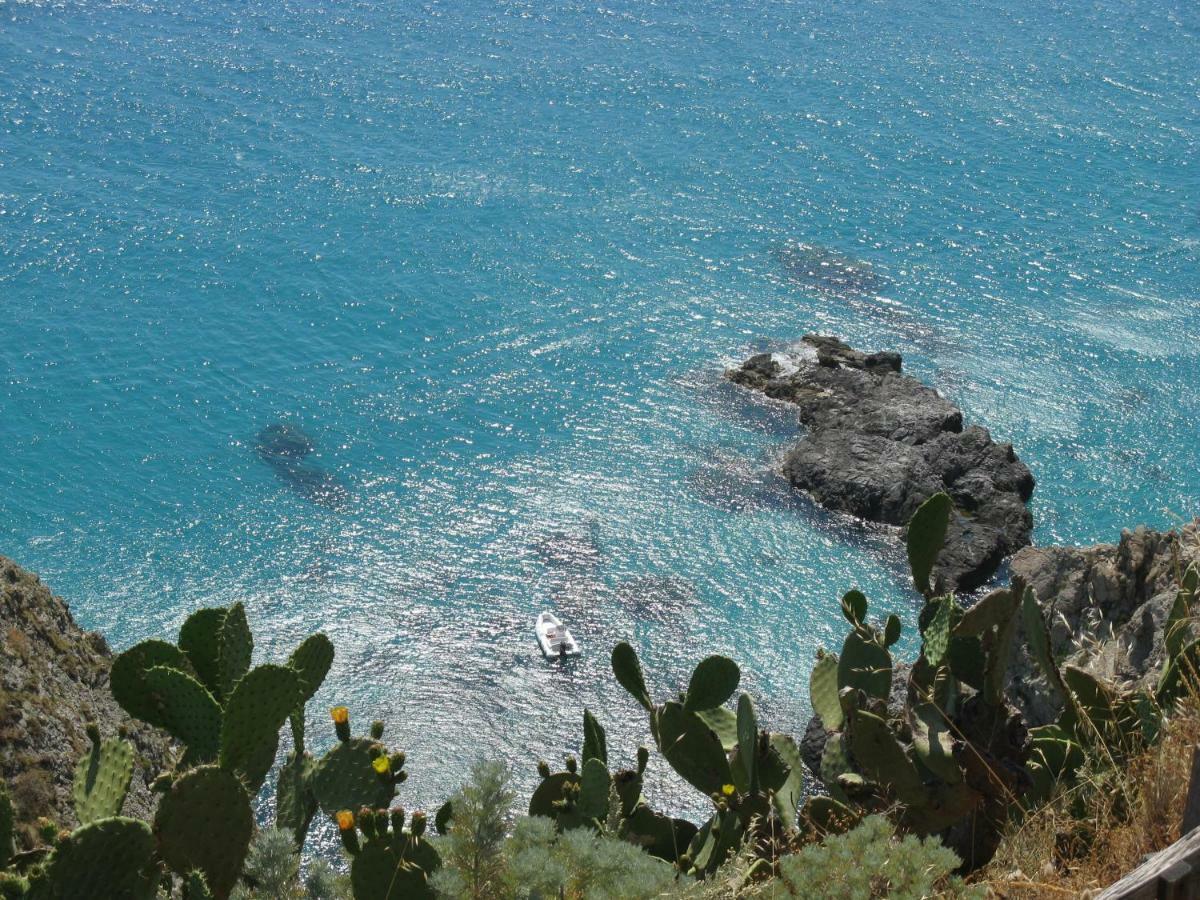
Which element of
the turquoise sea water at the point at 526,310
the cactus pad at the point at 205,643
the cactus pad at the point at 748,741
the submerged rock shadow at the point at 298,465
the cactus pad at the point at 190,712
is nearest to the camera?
the cactus pad at the point at 190,712

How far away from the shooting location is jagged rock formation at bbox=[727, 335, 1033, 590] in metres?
20.4

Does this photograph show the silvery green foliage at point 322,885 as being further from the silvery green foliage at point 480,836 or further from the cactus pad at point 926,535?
the cactus pad at point 926,535

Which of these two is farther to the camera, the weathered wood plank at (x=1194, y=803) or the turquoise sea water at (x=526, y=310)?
the turquoise sea water at (x=526, y=310)

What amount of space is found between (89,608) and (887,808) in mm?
13479

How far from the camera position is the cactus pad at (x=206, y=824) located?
19.4 ft

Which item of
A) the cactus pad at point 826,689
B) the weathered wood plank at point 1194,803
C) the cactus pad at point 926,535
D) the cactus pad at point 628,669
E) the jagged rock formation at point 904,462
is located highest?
the weathered wood plank at point 1194,803

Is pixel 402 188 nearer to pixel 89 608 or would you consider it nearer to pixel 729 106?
pixel 729 106

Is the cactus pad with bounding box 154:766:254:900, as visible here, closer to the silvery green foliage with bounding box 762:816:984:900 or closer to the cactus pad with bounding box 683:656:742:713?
the silvery green foliage with bounding box 762:816:984:900

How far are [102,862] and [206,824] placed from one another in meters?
0.56

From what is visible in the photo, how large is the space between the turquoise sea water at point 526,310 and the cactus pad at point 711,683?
731 cm

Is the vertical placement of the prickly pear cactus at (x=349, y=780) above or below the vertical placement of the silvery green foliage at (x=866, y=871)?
below

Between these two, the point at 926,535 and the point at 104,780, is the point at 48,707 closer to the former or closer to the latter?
the point at 104,780

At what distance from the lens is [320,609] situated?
18641 mm

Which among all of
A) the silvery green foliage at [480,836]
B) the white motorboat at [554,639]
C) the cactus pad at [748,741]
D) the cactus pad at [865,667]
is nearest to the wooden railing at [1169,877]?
the silvery green foliage at [480,836]
